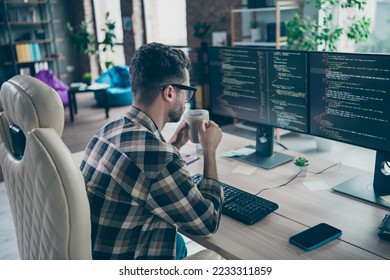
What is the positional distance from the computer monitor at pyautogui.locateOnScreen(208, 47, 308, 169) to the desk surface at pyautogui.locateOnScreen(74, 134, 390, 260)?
0.19 meters

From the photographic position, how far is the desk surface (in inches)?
45.9

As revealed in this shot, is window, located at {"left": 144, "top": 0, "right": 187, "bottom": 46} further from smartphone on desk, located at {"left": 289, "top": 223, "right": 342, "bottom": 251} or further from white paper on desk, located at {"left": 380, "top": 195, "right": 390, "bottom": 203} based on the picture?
smartphone on desk, located at {"left": 289, "top": 223, "right": 342, "bottom": 251}

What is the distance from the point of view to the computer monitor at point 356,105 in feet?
4.55

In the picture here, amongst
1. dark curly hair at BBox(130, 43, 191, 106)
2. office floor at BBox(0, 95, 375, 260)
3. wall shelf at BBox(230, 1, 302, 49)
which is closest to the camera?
dark curly hair at BBox(130, 43, 191, 106)

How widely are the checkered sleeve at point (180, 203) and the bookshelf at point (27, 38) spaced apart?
7093 mm

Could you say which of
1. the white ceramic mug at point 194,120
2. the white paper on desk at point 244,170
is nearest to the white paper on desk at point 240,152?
the white paper on desk at point 244,170

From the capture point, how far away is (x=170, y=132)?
4723 mm

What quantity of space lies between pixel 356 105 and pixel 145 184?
2.61ft

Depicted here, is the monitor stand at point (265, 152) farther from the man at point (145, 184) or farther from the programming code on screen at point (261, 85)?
the man at point (145, 184)

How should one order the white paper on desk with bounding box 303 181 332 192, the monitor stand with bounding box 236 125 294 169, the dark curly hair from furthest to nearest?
the monitor stand with bounding box 236 125 294 169, the white paper on desk with bounding box 303 181 332 192, the dark curly hair

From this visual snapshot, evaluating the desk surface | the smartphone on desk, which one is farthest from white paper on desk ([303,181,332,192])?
the smartphone on desk

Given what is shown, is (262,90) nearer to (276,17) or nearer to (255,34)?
(276,17)

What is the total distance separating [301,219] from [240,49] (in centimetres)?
83
